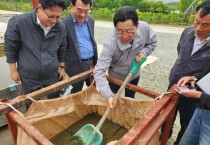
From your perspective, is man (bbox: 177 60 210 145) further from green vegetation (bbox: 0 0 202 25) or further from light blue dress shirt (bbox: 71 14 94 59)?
green vegetation (bbox: 0 0 202 25)

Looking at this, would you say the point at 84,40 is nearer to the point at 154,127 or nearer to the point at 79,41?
the point at 79,41

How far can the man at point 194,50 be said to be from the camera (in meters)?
1.41

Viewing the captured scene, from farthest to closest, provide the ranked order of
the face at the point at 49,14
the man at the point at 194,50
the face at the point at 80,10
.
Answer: the face at the point at 80,10, the face at the point at 49,14, the man at the point at 194,50

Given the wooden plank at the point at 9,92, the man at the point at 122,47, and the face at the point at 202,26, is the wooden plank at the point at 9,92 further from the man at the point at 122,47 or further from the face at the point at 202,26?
the face at the point at 202,26

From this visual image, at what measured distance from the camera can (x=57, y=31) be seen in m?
1.92

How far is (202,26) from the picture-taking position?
143 cm

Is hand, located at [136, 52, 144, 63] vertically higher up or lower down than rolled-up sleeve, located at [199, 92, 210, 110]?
higher up

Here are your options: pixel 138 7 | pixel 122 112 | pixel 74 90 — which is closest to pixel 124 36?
pixel 122 112

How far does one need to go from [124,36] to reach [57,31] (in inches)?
28.4

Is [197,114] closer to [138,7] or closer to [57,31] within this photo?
[57,31]

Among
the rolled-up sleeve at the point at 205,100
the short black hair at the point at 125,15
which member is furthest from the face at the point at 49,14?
the rolled-up sleeve at the point at 205,100

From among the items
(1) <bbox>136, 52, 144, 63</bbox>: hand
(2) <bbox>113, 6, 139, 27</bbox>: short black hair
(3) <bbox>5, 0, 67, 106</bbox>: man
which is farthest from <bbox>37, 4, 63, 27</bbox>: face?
(1) <bbox>136, 52, 144, 63</bbox>: hand

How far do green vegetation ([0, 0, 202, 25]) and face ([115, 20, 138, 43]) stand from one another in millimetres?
12159

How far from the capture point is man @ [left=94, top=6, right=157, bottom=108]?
58.1 inches
